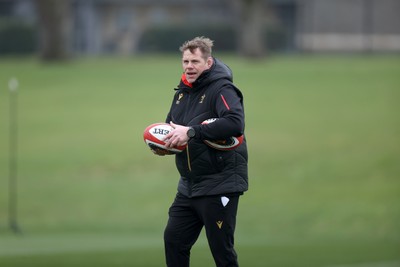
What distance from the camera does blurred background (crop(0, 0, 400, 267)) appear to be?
1866 centimetres

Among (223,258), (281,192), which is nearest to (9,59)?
(281,192)

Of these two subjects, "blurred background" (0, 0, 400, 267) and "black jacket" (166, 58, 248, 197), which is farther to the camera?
"blurred background" (0, 0, 400, 267)

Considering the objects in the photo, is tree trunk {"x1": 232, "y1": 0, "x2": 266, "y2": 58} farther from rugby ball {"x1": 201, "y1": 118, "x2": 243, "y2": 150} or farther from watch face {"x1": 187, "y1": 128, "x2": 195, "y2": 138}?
watch face {"x1": 187, "y1": 128, "x2": 195, "y2": 138}

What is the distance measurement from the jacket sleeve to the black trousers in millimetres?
610

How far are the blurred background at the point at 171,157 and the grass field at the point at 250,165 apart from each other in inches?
2.3

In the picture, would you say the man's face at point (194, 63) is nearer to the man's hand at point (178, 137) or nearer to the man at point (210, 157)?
the man at point (210, 157)

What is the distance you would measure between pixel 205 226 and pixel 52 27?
3313 cm

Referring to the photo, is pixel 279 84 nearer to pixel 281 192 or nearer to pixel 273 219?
pixel 281 192

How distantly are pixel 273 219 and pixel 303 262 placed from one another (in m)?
9.25

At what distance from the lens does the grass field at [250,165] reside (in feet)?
56.8

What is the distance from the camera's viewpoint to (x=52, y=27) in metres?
41.1

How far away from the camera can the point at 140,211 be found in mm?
24734

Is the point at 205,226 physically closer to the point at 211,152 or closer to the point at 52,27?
the point at 211,152

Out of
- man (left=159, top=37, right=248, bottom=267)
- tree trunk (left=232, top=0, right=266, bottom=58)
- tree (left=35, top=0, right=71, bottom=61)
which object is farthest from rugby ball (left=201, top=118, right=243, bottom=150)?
tree trunk (left=232, top=0, right=266, bottom=58)
